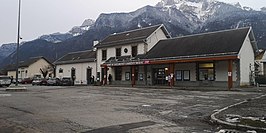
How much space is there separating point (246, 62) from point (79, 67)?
29.3m

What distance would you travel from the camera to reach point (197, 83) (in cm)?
3441

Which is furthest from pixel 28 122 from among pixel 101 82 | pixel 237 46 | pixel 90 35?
pixel 90 35

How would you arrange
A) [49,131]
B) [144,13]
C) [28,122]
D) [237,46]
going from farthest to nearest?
[144,13] → [237,46] → [28,122] → [49,131]

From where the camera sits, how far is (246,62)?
3388 centimetres

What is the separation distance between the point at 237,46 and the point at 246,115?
20679 mm

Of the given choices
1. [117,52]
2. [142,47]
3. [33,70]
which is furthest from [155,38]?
[33,70]

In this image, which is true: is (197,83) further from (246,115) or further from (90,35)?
(90,35)

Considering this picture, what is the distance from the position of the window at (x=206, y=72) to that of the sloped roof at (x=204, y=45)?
180 centimetres

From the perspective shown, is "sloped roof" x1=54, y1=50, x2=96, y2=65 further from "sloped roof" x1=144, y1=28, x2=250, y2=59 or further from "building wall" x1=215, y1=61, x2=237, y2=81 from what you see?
"building wall" x1=215, y1=61, x2=237, y2=81

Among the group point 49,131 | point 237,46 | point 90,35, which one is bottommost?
point 49,131

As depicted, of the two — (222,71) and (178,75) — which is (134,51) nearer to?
(178,75)

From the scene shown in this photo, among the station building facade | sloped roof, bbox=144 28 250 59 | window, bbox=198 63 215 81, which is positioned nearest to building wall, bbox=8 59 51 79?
the station building facade

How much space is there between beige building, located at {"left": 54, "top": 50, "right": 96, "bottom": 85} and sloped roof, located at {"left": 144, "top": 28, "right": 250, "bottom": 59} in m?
13.3

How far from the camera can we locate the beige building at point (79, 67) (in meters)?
50.7
